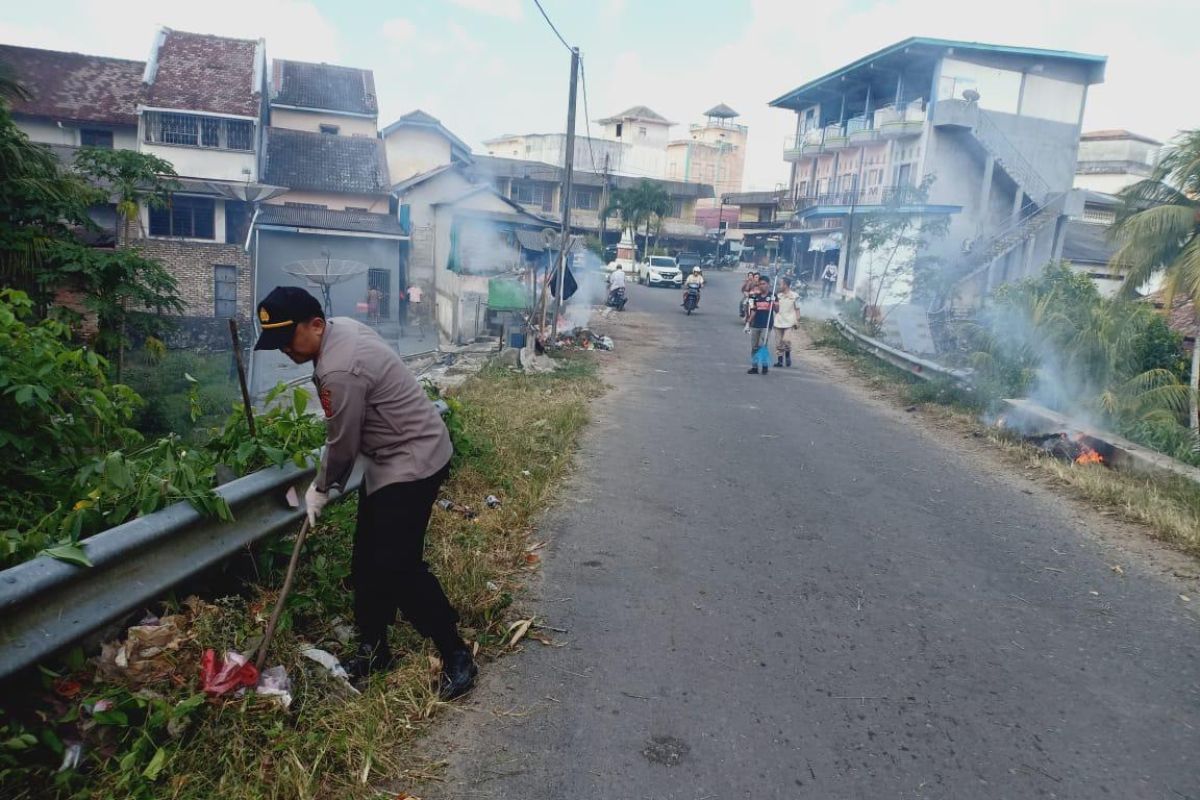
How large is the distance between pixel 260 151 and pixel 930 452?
30.1m

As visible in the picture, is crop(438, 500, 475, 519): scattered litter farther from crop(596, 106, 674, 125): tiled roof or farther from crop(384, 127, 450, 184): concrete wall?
crop(596, 106, 674, 125): tiled roof

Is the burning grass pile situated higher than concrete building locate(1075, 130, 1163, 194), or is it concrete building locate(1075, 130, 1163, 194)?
concrete building locate(1075, 130, 1163, 194)

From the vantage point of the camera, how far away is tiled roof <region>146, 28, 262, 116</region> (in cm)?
2928

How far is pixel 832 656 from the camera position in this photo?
3793mm

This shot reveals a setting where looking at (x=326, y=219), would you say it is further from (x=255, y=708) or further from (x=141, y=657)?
(x=255, y=708)

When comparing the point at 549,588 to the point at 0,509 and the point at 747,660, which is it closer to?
the point at 747,660

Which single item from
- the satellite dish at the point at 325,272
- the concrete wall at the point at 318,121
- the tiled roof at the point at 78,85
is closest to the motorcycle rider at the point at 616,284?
the satellite dish at the point at 325,272

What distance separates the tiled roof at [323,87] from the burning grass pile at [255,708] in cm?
3726

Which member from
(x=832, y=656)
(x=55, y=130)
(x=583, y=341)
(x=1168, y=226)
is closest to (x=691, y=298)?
(x=583, y=341)

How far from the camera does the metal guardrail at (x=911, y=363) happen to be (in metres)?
11.2

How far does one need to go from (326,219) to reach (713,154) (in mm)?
47649

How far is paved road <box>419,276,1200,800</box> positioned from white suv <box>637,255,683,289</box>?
35.5 metres

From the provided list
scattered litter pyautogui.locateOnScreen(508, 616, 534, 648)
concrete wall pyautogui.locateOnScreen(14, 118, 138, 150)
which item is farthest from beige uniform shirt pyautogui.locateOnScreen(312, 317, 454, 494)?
concrete wall pyautogui.locateOnScreen(14, 118, 138, 150)

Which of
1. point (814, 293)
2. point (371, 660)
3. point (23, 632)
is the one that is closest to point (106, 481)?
point (23, 632)
